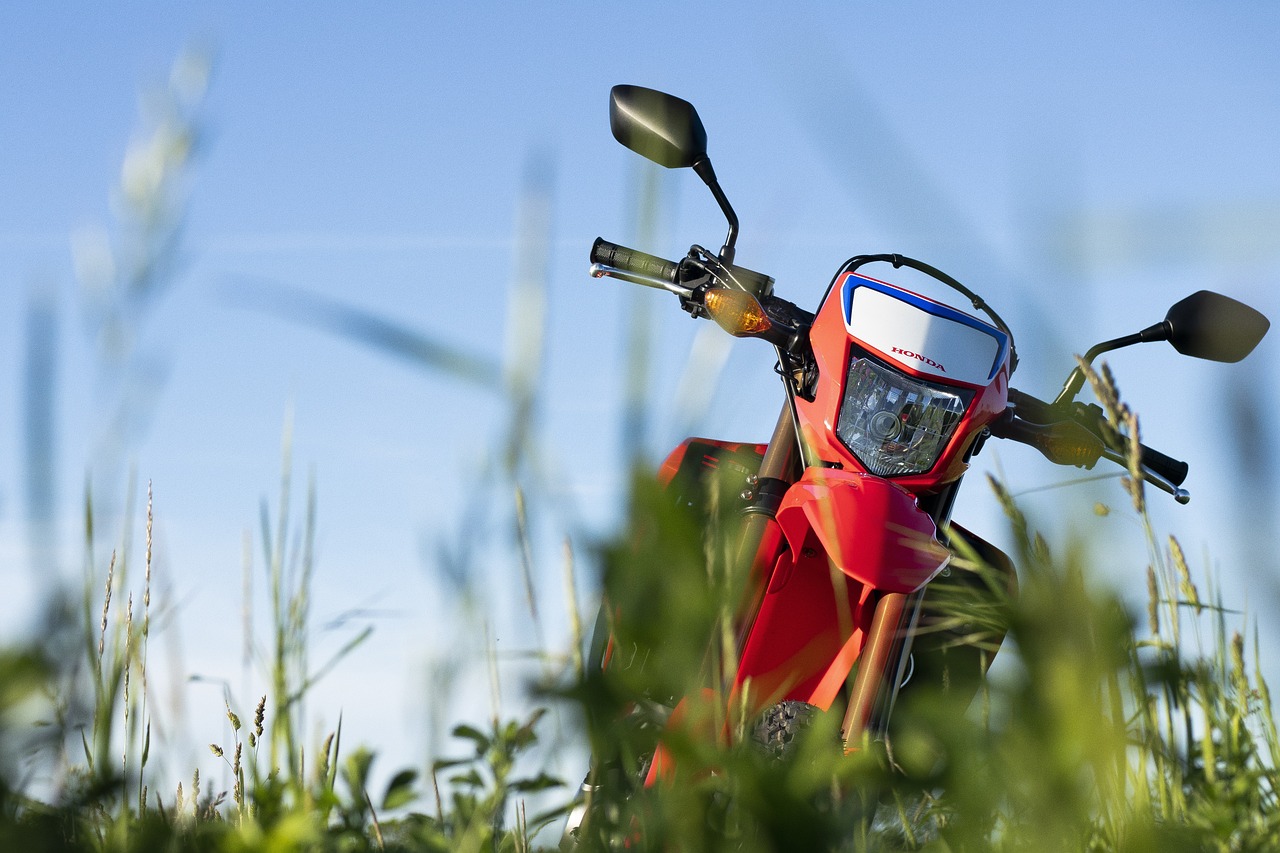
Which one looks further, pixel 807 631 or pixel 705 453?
pixel 705 453

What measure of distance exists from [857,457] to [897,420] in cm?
13

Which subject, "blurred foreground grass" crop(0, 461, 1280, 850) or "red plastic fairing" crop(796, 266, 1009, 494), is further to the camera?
"red plastic fairing" crop(796, 266, 1009, 494)

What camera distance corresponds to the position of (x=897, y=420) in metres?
2.69

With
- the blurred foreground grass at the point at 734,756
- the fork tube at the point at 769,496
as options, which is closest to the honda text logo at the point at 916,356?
the fork tube at the point at 769,496

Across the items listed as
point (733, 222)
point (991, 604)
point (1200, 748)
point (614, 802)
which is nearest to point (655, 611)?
point (614, 802)

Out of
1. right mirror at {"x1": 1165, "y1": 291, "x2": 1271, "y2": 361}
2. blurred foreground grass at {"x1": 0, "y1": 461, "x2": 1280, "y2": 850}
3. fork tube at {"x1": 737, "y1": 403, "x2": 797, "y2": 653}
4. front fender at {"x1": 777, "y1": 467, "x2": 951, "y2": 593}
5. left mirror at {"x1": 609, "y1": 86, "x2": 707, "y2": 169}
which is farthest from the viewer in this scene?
right mirror at {"x1": 1165, "y1": 291, "x2": 1271, "y2": 361}

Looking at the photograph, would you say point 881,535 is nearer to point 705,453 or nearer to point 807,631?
point 807,631

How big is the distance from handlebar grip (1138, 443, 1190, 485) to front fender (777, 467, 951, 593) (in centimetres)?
108

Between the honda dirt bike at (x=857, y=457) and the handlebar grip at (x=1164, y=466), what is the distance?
4.9 inches

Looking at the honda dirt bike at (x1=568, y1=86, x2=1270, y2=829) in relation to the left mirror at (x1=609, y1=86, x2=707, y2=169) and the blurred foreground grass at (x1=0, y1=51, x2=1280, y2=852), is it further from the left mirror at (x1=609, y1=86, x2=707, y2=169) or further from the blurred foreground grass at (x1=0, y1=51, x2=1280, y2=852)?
the blurred foreground grass at (x1=0, y1=51, x2=1280, y2=852)

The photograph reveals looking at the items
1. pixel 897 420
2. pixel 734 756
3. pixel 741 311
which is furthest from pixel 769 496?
pixel 734 756

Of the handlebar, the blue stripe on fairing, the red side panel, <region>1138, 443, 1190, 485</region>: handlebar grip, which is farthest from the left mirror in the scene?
<region>1138, 443, 1190, 485</region>: handlebar grip

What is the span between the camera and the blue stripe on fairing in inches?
108

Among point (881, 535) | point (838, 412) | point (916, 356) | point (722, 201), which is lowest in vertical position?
point (881, 535)
